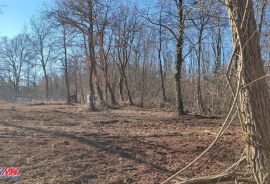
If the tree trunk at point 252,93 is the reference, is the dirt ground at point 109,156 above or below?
below

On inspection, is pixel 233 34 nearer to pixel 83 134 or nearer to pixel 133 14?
pixel 83 134

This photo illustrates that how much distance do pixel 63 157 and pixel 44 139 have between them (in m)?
1.63

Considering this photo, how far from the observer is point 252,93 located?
11.9 ft

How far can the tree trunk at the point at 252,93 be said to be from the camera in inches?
141

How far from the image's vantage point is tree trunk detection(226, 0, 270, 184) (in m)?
3.57

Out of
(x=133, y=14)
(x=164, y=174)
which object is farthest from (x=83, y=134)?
(x=133, y=14)

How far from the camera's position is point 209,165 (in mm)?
5684
